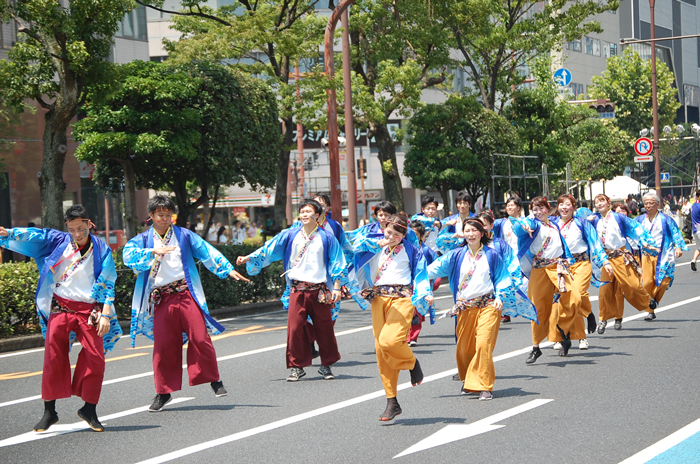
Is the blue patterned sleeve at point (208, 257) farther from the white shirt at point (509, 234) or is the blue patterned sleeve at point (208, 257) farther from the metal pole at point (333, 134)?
the metal pole at point (333, 134)

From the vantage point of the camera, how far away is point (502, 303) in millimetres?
7859

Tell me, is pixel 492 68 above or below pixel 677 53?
below

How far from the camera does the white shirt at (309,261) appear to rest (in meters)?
9.16

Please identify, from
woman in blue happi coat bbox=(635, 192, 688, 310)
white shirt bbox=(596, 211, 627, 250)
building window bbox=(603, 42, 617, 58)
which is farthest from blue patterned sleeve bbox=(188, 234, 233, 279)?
building window bbox=(603, 42, 617, 58)

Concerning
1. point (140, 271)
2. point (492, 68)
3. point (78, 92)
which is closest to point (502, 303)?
point (140, 271)

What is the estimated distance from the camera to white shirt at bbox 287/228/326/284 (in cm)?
916

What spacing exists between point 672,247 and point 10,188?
19.6 metres

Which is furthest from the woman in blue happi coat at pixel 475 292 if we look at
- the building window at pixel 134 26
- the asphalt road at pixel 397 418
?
the building window at pixel 134 26

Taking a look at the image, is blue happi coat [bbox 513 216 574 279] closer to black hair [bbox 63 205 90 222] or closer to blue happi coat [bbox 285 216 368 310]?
blue happi coat [bbox 285 216 368 310]

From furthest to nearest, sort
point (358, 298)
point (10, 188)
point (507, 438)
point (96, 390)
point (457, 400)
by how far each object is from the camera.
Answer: point (10, 188) → point (358, 298) → point (457, 400) → point (96, 390) → point (507, 438)

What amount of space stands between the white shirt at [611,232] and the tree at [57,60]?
779 centimetres

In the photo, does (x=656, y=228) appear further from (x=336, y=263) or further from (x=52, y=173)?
(x=52, y=173)

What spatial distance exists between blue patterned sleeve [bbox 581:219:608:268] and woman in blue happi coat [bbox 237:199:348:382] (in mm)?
3295

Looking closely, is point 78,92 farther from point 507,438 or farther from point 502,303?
point 507,438
